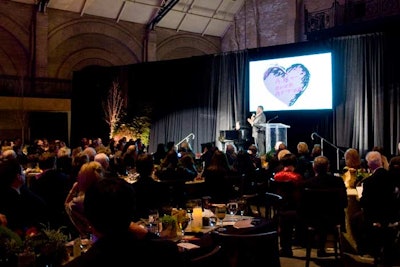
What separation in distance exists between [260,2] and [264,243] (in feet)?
58.2

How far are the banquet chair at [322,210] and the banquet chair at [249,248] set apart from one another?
4.94 feet

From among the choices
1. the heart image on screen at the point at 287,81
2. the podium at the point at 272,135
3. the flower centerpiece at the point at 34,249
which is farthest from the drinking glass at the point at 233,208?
the heart image on screen at the point at 287,81

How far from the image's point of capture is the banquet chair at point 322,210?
483 cm

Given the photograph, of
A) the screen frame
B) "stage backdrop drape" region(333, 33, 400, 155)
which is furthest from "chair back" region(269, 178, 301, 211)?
the screen frame

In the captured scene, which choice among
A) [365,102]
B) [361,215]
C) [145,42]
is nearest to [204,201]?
[361,215]

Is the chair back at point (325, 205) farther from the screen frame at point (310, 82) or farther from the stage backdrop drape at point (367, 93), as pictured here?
the screen frame at point (310, 82)

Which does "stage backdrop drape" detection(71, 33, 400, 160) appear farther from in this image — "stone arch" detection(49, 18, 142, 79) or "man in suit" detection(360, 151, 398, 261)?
"man in suit" detection(360, 151, 398, 261)

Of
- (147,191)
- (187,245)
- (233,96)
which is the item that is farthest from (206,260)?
(233,96)

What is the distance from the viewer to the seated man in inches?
65.3

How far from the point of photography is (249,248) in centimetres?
327

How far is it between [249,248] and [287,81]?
Answer: 10.0 metres

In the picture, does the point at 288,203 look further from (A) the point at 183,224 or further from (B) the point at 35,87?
(B) the point at 35,87

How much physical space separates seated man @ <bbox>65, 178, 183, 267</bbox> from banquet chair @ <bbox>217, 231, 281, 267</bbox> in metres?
1.41

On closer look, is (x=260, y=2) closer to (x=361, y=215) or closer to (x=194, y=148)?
(x=194, y=148)
